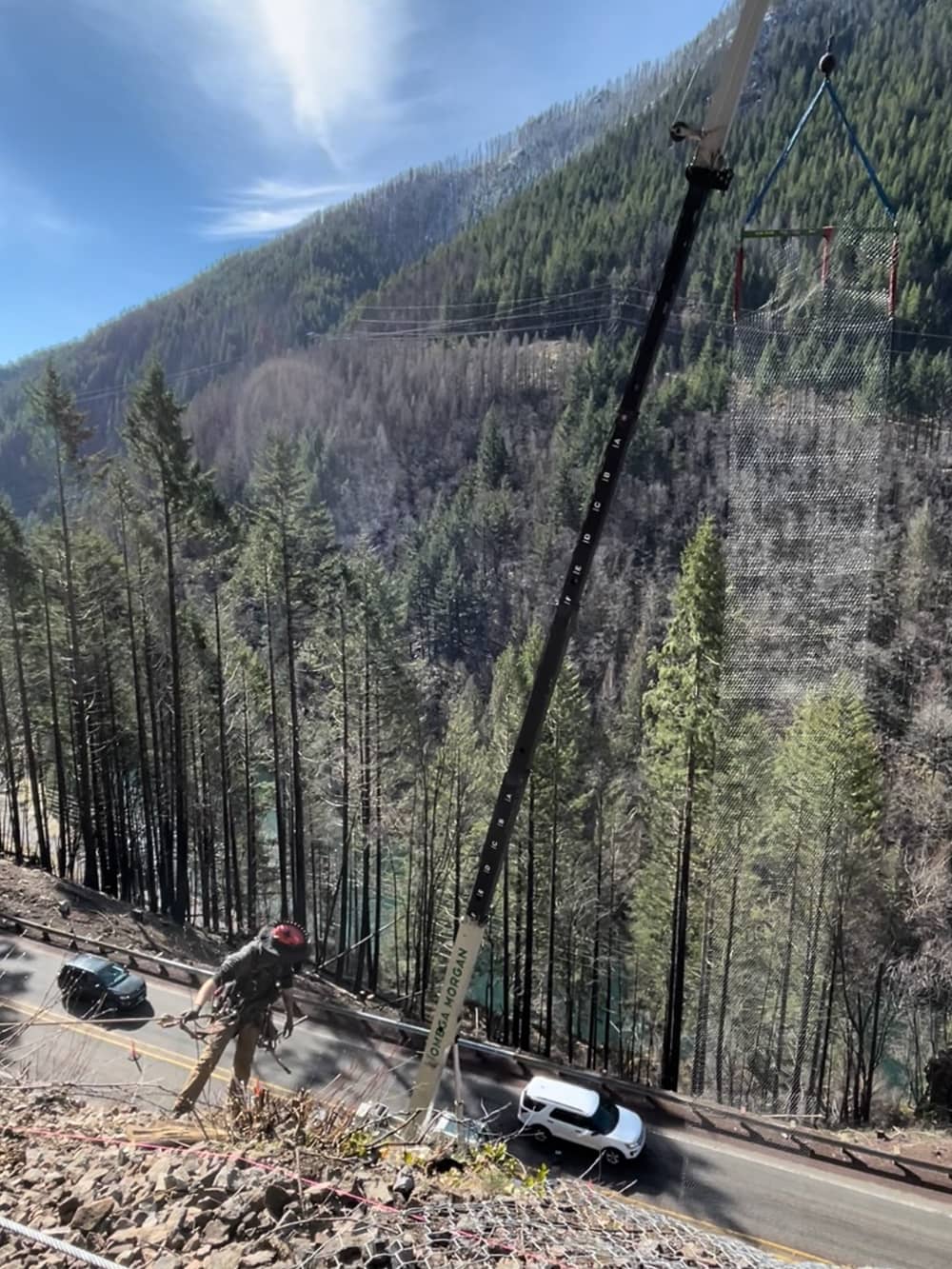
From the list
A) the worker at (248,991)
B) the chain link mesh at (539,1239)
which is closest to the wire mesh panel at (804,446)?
the chain link mesh at (539,1239)

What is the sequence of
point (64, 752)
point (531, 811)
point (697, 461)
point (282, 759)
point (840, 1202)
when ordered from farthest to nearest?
point (697, 461) → point (64, 752) → point (282, 759) → point (531, 811) → point (840, 1202)

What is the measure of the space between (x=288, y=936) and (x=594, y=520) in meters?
4.16

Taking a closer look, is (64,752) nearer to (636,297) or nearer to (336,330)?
(636,297)

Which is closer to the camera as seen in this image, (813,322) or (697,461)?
(813,322)

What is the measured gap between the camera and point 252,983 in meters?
6.04

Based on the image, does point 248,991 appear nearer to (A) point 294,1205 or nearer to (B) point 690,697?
(A) point 294,1205

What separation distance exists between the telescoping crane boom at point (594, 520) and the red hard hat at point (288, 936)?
1.31 m

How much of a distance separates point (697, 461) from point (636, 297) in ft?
162

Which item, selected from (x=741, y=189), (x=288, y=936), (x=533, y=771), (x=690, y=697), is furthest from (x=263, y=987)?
(x=741, y=189)

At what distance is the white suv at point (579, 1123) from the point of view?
11.1m

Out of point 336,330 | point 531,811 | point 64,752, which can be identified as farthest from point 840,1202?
point 336,330

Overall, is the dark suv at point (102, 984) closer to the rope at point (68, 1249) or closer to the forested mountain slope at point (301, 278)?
the rope at point (68, 1249)

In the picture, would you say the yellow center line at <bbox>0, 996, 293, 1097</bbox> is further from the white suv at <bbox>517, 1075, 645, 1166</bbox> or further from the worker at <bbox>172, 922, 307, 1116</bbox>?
the worker at <bbox>172, 922, 307, 1116</bbox>

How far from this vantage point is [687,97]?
5406mm
